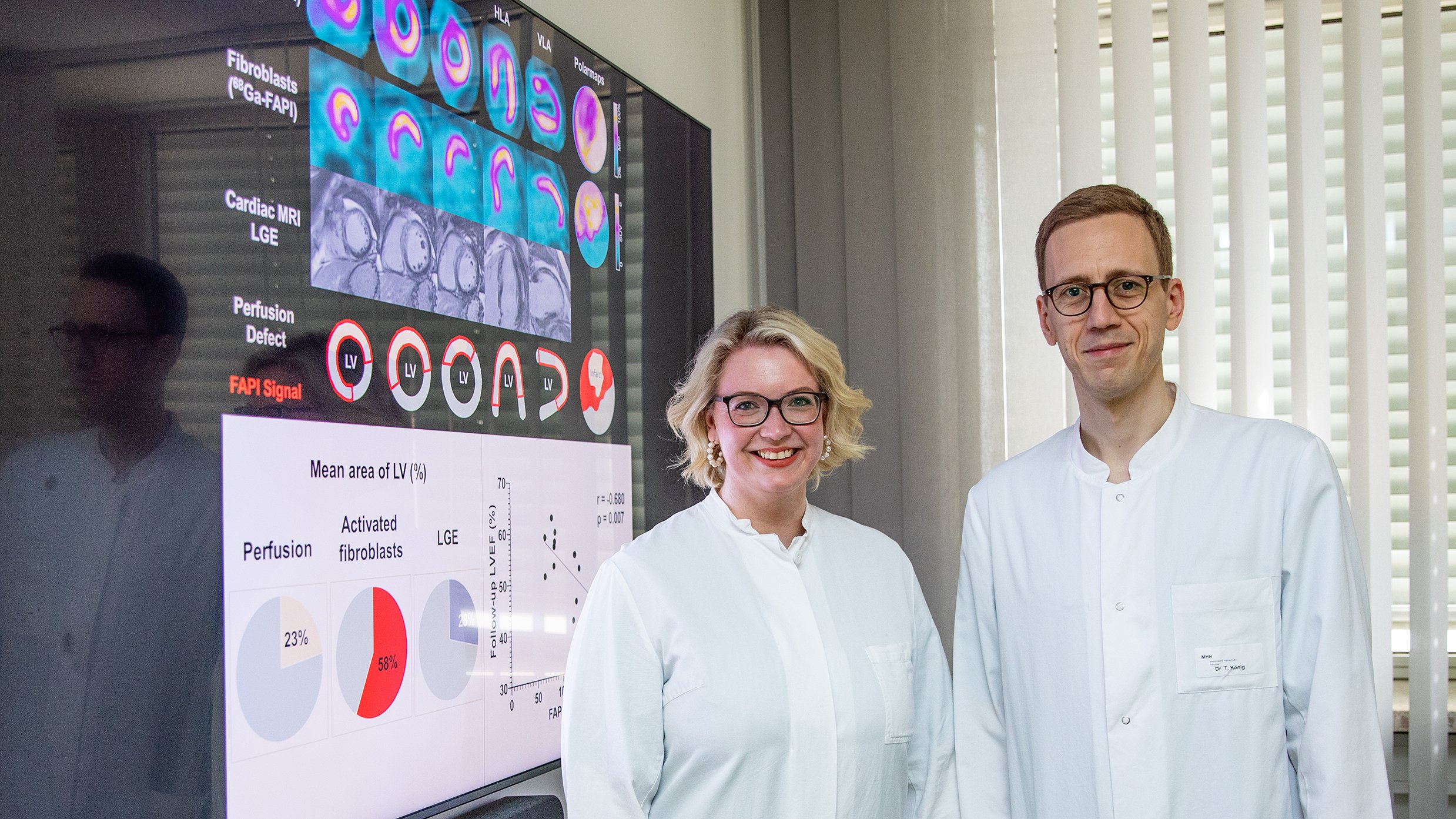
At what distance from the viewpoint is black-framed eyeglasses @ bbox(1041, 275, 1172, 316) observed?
146 centimetres

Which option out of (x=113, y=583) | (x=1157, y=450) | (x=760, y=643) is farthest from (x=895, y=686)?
(x=113, y=583)

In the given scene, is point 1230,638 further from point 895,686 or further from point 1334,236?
point 1334,236

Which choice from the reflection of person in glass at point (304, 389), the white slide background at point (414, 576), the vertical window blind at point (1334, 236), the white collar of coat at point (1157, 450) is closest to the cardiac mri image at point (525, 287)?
the white slide background at point (414, 576)

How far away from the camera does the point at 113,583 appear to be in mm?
1003

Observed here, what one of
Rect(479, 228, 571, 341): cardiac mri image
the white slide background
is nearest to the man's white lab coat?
the white slide background

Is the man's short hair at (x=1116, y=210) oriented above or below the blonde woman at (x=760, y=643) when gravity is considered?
above

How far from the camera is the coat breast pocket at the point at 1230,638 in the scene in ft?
4.71

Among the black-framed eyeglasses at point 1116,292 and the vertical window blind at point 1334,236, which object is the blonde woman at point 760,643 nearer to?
the black-framed eyeglasses at point 1116,292

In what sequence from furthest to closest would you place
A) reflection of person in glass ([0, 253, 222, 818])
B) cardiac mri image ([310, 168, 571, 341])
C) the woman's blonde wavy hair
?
the woman's blonde wavy hair
cardiac mri image ([310, 168, 571, 341])
reflection of person in glass ([0, 253, 222, 818])

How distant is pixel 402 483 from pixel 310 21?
0.56m

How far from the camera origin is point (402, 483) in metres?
1.38

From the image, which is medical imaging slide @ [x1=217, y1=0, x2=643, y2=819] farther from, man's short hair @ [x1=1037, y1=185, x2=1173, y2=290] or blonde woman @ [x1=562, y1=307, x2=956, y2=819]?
man's short hair @ [x1=1037, y1=185, x2=1173, y2=290]

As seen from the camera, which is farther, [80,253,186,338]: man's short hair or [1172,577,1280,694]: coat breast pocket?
[1172,577,1280,694]: coat breast pocket

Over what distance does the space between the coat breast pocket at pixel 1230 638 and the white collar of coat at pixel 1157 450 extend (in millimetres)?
186
